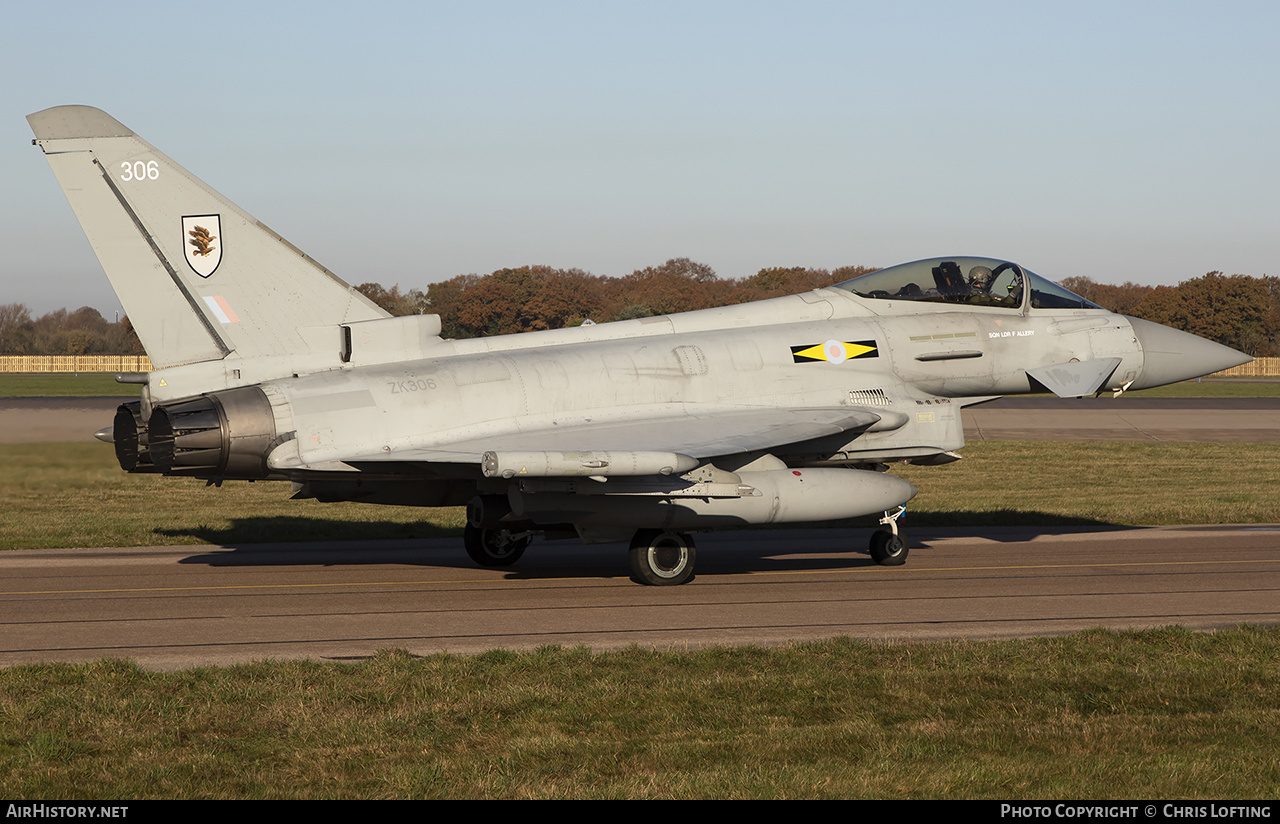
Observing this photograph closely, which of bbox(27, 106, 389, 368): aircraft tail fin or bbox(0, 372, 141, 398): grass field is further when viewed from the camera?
bbox(0, 372, 141, 398): grass field

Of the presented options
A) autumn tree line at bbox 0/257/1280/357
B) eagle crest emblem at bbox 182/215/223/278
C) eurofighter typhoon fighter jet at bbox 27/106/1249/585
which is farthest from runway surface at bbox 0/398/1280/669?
autumn tree line at bbox 0/257/1280/357

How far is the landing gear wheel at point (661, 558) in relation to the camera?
13312 millimetres

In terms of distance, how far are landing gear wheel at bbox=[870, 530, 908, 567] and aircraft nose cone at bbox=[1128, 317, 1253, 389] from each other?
14.2 ft

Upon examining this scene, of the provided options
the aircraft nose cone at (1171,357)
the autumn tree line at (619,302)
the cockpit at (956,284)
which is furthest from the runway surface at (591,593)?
the autumn tree line at (619,302)

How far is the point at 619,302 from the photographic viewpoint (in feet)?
267

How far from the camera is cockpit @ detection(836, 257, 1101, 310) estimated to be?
1566cm

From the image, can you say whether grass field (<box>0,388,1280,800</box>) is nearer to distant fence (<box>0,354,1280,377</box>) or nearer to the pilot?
the pilot

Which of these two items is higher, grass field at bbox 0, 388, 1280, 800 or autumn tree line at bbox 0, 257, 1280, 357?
autumn tree line at bbox 0, 257, 1280, 357

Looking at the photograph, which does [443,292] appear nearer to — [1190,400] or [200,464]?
[1190,400]

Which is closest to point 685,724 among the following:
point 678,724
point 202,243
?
point 678,724

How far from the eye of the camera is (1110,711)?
25.6 feet

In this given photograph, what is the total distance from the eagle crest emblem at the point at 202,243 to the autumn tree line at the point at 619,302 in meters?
46.9

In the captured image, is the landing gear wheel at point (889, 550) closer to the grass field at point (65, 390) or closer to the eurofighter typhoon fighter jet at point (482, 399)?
the eurofighter typhoon fighter jet at point (482, 399)

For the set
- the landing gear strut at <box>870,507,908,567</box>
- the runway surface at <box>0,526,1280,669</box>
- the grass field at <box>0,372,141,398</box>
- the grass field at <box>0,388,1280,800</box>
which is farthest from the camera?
the grass field at <box>0,372,141,398</box>
